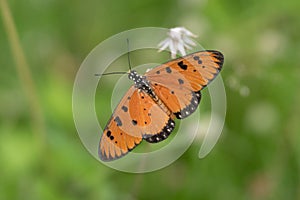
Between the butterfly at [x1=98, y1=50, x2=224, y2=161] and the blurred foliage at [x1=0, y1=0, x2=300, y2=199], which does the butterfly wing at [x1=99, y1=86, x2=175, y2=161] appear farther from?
the blurred foliage at [x1=0, y1=0, x2=300, y2=199]

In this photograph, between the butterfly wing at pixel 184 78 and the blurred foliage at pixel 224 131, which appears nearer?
the butterfly wing at pixel 184 78

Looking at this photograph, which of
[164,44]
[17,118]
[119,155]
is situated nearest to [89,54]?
[17,118]

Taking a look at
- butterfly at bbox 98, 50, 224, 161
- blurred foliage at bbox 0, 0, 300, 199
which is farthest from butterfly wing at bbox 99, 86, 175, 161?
blurred foliage at bbox 0, 0, 300, 199

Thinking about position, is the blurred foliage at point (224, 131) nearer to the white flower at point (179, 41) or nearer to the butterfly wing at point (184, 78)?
the white flower at point (179, 41)

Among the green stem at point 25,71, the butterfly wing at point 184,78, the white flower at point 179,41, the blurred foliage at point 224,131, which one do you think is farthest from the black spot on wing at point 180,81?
the green stem at point 25,71

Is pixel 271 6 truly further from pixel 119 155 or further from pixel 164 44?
pixel 119 155

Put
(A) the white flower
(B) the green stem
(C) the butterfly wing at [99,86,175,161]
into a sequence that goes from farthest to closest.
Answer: (B) the green stem → (A) the white flower → (C) the butterfly wing at [99,86,175,161]

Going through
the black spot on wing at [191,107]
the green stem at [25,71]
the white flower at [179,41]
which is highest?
the green stem at [25,71]
